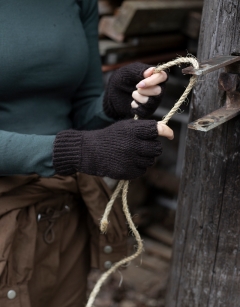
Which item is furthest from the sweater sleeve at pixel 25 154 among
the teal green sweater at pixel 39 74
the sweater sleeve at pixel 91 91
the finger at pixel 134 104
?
the sweater sleeve at pixel 91 91

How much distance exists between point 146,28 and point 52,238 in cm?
139

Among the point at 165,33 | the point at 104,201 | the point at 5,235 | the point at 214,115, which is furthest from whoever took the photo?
the point at 165,33

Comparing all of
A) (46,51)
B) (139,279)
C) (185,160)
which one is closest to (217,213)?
(185,160)

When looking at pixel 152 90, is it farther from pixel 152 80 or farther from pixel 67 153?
pixel 67 153

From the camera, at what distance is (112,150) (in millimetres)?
1165

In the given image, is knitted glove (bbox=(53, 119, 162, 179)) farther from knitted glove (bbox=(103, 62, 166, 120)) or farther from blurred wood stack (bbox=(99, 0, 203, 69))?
blurred wood stack (bbox=(99, 0, 203, 69))

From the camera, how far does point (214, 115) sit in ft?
3.71

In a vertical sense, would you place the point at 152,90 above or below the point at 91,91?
above

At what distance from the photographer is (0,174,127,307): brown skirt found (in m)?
1.30

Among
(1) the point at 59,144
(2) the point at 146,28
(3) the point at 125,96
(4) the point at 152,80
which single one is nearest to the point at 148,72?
(4) the point at 152,80

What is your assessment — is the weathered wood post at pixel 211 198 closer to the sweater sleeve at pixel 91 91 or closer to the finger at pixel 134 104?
the finger at pixel 134 104

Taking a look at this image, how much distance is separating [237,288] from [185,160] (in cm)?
39

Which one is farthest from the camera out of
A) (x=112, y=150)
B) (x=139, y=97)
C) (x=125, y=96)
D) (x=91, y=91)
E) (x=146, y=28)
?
(x=146, y=28)

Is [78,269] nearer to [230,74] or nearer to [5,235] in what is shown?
[5,235]
